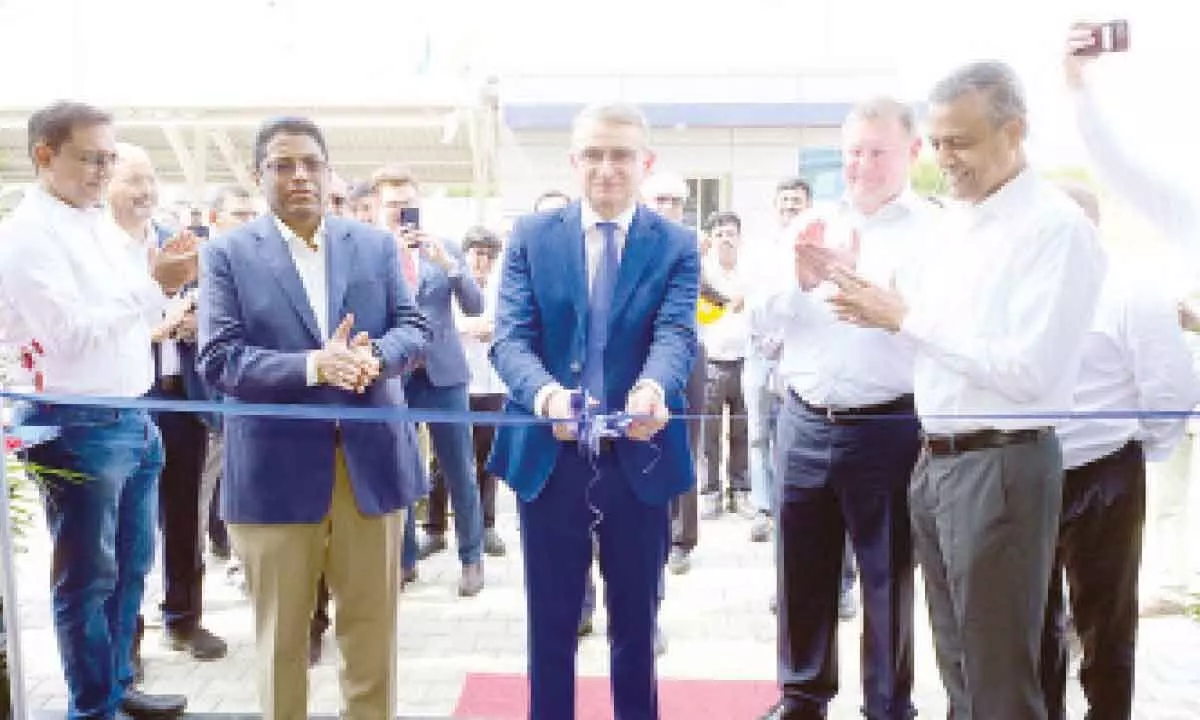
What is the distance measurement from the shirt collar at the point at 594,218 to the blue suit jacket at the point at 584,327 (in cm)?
2

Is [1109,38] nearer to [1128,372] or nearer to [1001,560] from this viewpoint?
[1128,372]

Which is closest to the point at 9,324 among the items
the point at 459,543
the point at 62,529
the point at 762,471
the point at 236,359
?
the point at 62,529

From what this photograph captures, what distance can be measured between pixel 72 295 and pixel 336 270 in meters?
0.90

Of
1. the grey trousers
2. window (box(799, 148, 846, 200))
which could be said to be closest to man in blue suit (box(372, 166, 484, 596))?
window (box(799, 148, 846, 200))

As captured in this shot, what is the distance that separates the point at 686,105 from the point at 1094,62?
8976 mm

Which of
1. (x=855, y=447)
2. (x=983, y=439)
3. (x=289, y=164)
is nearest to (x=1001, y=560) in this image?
(x=983, y=439)

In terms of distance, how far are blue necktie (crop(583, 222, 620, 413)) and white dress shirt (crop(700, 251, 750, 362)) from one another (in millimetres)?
3780

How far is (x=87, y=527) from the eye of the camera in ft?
10.2

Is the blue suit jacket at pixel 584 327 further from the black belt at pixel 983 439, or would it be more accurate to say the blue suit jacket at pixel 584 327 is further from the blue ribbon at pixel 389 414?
the black belt at pixel 983 439

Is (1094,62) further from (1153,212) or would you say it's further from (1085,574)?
(1085,574)

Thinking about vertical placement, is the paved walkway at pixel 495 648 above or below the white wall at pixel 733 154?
below

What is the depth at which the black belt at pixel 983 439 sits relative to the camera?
240 cm

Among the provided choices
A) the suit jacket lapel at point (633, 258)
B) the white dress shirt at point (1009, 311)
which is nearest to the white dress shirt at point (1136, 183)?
the white dress shirt at point (1009, 311)

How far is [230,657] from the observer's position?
13.8 feet
